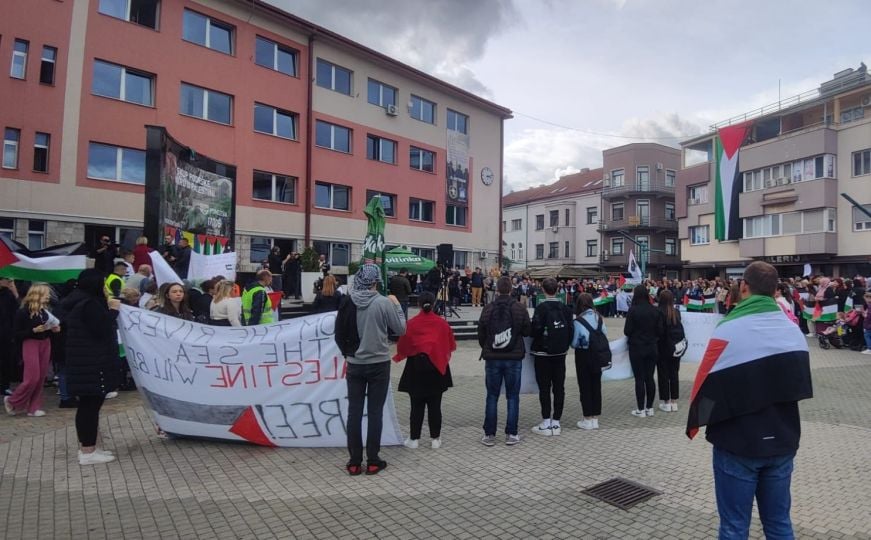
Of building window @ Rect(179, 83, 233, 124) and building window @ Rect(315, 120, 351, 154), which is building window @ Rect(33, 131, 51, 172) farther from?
building window @ Rect(315, 120, 351, 154)

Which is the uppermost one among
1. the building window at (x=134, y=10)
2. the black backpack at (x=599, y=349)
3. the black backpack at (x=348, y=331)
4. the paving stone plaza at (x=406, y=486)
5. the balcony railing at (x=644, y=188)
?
the building window at (x=134, y=10)

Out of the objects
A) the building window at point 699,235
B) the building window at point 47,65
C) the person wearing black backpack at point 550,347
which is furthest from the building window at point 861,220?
the building window at point 47,65

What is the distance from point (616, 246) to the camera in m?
57.3

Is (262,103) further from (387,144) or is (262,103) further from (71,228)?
(71,228)

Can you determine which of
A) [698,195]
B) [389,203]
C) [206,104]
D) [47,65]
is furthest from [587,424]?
[698,195]

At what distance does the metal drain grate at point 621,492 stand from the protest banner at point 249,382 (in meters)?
2.35

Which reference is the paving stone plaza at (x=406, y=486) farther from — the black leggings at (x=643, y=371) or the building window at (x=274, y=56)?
the building window at (x=274, y=56)

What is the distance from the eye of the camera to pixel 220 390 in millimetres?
6340

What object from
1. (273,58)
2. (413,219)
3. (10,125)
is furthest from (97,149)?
(413,219)

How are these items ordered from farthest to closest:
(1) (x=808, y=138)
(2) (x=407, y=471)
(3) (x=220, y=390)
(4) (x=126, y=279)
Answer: (1) (x=808, y=138), (4) (x=126, y=279), (3) (x=220, y=390), (2) (x=407, y=471)

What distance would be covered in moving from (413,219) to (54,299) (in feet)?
81.9

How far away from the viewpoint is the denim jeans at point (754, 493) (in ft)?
10.0

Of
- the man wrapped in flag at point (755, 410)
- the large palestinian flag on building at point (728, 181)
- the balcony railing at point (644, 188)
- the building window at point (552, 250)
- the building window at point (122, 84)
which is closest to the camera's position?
the man wrapped in flag at point (755, 410)

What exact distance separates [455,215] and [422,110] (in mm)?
6790
